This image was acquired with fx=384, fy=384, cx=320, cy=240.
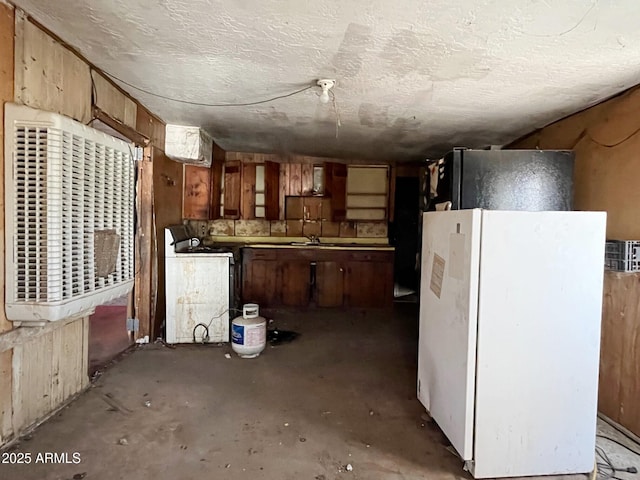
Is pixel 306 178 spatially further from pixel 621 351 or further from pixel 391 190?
pixel 621 351

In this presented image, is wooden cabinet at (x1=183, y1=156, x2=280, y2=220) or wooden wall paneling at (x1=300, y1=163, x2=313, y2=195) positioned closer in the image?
wooden cabinet at (x1=183, y1=156, x2=280, y2=220)

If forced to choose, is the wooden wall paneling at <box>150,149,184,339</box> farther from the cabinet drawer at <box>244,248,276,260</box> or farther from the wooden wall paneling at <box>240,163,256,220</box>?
the wooden wall paneling at <box>240,163,256,220</box>

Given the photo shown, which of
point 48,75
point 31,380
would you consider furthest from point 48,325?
point 48,75

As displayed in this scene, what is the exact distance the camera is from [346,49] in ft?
6.81

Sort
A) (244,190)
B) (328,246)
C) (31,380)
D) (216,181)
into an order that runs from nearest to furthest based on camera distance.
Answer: (31,380) < (216,181) < (328,246) < (244,190)

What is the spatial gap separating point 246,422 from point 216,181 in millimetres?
3417

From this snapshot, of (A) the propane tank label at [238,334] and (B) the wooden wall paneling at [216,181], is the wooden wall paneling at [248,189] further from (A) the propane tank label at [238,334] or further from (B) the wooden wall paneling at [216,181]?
(A) the propane tank label at [238,334]

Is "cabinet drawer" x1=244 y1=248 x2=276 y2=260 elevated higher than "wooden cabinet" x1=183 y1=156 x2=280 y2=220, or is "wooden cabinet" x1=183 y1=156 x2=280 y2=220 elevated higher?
"wooden cabinet" x1=183 y1=156 x2=280 y2=220

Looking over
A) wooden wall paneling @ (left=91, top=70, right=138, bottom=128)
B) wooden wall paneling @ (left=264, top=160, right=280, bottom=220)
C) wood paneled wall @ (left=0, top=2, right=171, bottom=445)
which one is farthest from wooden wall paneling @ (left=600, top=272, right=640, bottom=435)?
wooden wall paneling @ (left=264, top=160, right=280, bottom=220)

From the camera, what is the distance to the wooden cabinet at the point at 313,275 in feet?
17.4

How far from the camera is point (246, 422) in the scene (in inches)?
91.5

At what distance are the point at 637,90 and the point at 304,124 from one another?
2523 mm

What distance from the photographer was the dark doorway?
639 cm

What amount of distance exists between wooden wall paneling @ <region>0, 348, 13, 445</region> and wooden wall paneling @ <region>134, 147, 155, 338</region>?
1.61m
